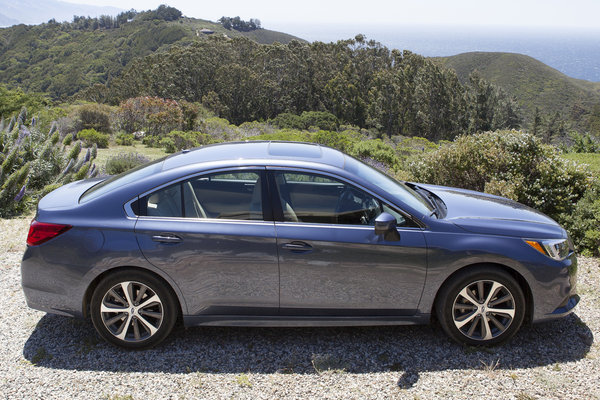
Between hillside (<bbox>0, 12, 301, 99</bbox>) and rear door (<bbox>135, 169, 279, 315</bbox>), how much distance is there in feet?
414

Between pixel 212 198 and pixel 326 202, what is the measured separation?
903 mm

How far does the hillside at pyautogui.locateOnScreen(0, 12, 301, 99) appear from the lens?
13025 cm

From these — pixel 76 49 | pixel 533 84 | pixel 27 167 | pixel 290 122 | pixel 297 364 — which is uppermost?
pixel 533 84

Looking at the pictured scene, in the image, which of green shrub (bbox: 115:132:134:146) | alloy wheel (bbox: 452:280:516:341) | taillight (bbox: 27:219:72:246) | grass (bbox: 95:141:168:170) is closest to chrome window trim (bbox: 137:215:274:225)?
taillight (bbox: 27:219:72:246)

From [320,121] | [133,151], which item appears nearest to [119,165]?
[133,151]

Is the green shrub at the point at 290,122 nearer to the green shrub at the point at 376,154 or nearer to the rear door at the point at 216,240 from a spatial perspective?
the green shrub at the point at 376,154

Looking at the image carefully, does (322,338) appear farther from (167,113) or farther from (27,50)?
(27,50)

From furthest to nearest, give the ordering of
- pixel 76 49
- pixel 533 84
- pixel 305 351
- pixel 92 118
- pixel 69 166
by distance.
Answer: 1. pixel 76 49
2. pixel 533 84
3. pixel 92 118
4. pixel 69 166
5. pixel 305 351

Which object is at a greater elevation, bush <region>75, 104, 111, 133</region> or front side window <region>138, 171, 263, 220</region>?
front side window <region>138, 171, 263, 220</region>

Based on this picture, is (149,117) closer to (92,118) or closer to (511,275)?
(92,118)

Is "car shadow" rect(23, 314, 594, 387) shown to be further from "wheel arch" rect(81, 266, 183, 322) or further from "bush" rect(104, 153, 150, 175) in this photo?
"bush" rect(104, 153, 150, 175)

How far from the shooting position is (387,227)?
3486 millimetres

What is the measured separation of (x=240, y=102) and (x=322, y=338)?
66.8 m

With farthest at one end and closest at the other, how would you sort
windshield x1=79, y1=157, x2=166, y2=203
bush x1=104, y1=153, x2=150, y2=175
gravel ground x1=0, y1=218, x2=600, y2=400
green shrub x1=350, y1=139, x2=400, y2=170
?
green shrub x1=350, y1=139, x2=400, y2=170 < bush x1=104, y1=153, x2=150, y2=175 < windshield x1=79, y1=157, x2=166, y2=203 < gravel ground x1=0, y1=218, x2=600, y2=400
